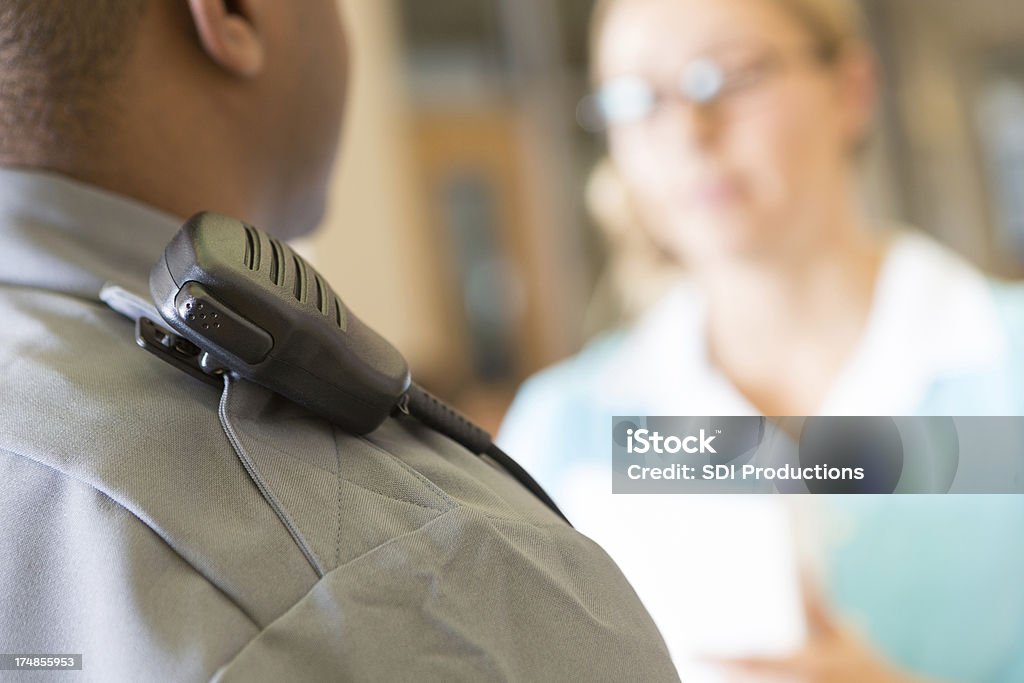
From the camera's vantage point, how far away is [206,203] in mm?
585

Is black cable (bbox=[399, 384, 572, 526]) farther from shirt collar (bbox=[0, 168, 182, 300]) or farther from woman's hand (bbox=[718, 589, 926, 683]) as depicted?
woman's hand (bbox=[718, 589, 926, 683])

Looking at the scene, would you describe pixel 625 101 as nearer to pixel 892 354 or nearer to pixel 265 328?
pixel 892 354

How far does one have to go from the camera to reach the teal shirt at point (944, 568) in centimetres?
112

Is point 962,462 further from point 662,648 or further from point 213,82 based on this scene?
point 213,82

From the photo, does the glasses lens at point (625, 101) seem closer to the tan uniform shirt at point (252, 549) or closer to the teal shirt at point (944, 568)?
the teal shirt at point (944, 568)

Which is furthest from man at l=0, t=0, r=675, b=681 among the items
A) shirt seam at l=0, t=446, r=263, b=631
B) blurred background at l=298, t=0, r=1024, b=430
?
blurred background at l=298, t=0, r=1024, b=430

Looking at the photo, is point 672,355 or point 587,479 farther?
point 672,355

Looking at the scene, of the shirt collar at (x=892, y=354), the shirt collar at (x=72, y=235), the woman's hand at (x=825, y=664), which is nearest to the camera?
the shirt collar at (x=72, y=235)

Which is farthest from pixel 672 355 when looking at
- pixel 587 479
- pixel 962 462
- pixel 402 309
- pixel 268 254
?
pixel 402 309

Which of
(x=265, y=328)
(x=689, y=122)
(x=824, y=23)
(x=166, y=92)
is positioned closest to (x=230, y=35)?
(x=166, y=92)

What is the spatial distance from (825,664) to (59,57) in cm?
94

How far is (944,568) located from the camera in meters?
1.16

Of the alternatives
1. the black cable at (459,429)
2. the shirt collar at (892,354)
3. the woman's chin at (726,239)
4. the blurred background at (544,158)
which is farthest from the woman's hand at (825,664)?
the blurred background at (544,158)

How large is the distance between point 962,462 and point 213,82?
74cm
